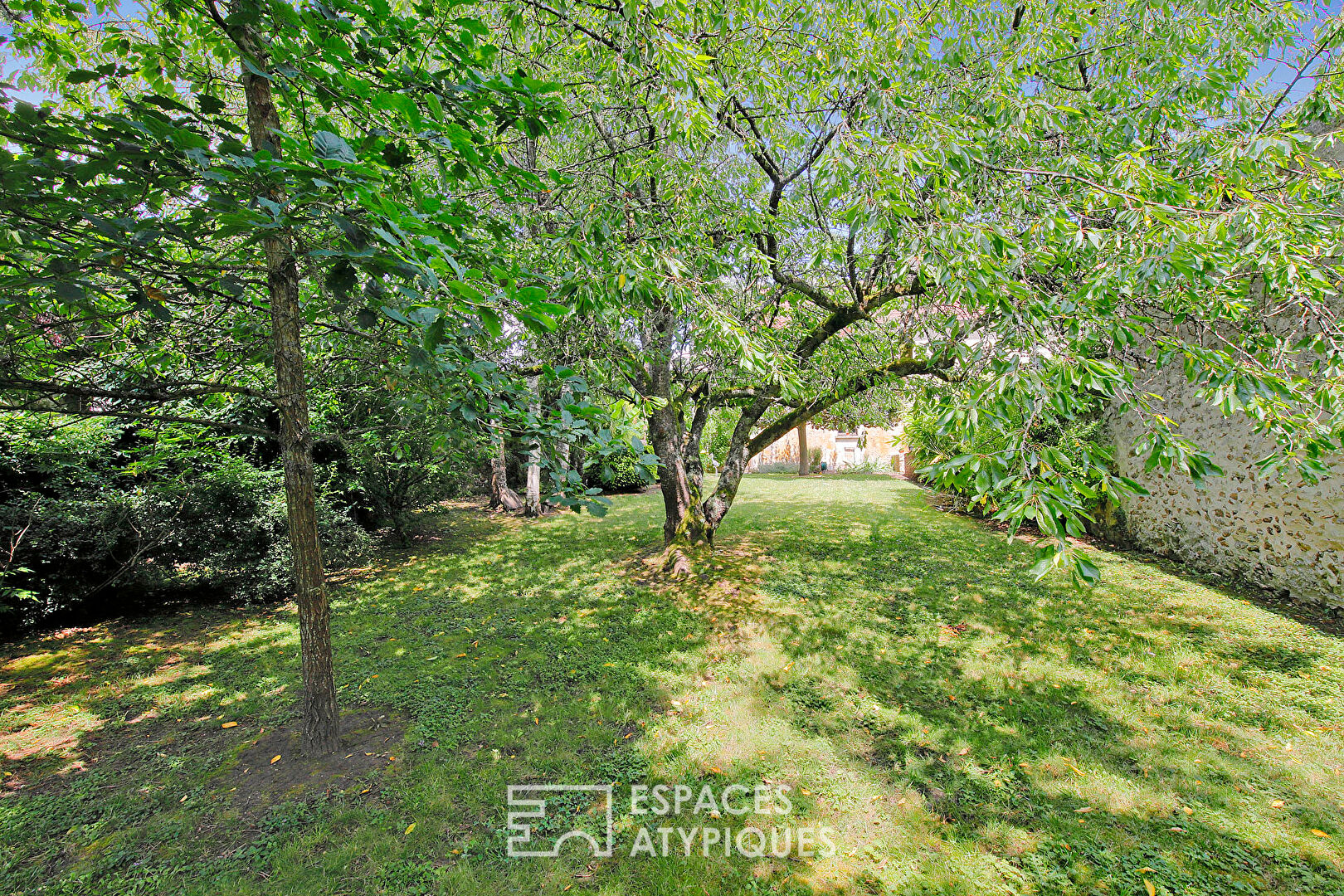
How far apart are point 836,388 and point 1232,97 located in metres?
4.02

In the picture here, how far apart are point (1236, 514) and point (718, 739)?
268 inches

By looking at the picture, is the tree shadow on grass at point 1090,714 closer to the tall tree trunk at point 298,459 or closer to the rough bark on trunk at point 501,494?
the tall tree trunk at point 298,459

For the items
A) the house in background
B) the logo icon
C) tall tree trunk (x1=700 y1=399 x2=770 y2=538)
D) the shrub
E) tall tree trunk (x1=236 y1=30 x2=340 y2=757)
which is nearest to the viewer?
the logo icon

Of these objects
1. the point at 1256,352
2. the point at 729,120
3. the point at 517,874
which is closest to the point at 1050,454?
the point at 1256,352

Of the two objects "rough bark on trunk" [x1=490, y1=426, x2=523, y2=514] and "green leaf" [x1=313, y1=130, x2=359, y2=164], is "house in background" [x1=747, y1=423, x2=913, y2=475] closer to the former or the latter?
"rough bark on trunk" [x1=490, y1=426, x2=523, y2=514]

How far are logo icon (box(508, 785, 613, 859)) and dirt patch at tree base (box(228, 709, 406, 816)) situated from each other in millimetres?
924

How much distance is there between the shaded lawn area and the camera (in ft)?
8.02

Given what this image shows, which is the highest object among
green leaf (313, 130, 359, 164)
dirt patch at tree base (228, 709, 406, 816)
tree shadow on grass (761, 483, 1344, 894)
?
green leaf (313, 130, 359, 164)

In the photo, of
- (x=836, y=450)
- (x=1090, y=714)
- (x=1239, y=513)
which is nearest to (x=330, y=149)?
(x=1090, y=714)

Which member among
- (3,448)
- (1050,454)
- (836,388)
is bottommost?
(1050,454)

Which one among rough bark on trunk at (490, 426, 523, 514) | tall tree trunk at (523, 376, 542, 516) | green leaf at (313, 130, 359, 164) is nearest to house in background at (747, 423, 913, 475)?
rough bark on trunk at (490, 426, 523, 514)

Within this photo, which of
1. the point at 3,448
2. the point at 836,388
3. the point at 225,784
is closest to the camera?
the point at 225,784

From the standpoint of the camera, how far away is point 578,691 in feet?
13.2

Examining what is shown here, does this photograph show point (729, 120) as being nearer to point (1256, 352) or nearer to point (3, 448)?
point (1256, 352)
